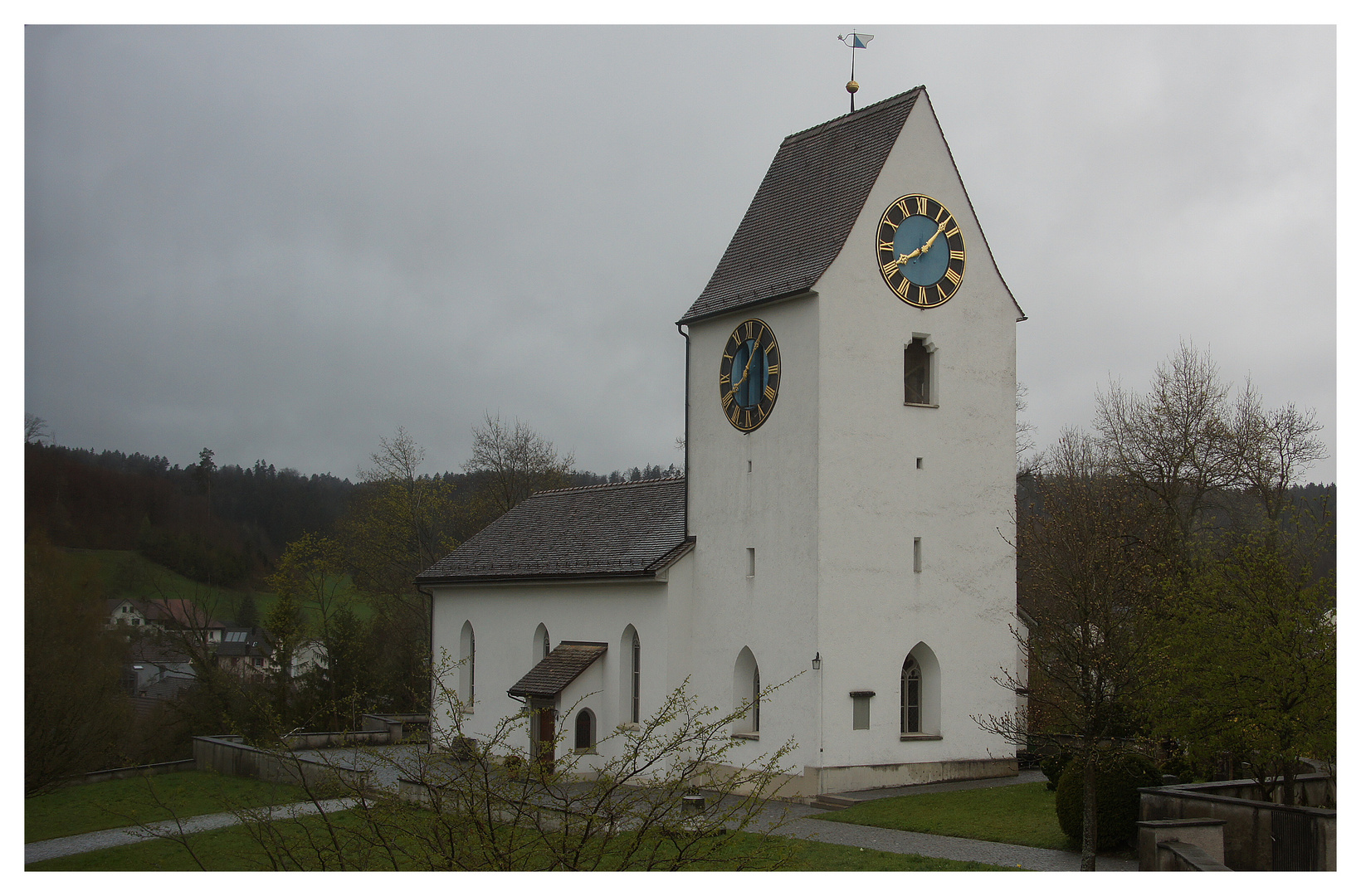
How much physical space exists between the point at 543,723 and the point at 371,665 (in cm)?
1617

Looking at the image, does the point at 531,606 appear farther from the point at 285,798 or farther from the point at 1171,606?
the point at 1171,606

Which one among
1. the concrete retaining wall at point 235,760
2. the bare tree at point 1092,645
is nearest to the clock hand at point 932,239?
the bare tree at point 1092,645

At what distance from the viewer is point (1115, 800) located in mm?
17625

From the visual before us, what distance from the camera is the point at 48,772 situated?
19328mm

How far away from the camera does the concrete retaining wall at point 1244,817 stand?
49.8ft

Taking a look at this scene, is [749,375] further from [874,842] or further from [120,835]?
[120,835]

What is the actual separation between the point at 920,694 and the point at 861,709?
1838 millimetres

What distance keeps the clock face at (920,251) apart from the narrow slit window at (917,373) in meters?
0.97

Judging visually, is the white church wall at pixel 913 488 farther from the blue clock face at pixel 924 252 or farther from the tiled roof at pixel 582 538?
the tiled roof at pixel 582 538

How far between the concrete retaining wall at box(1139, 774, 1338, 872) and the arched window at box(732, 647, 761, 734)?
9808 millimetres

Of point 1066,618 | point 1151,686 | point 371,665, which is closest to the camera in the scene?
point 1151,686

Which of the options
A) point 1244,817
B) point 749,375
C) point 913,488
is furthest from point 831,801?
point 749,375

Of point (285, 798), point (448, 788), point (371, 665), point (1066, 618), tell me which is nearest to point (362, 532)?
point (371, 665)

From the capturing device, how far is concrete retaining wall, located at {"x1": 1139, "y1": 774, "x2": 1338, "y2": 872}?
1519 centimetres
